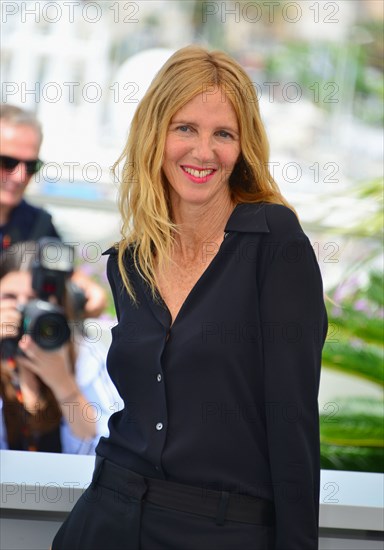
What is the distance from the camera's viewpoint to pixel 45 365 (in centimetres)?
343

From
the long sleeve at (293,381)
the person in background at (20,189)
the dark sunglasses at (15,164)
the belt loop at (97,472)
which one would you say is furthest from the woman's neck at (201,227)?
the dark sunglasses at (15,164)

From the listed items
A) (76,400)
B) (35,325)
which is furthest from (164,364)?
(76,400)

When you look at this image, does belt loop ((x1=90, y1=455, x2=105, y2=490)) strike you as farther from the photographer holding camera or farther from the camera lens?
the camera lens

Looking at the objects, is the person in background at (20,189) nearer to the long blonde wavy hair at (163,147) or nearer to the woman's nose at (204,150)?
the long blonde wavy hair at (163,147)

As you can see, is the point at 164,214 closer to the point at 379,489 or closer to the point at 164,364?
the point at 164,364

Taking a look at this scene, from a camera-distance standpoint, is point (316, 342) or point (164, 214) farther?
point (164, 214)

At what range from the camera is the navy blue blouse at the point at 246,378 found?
1.37 metres

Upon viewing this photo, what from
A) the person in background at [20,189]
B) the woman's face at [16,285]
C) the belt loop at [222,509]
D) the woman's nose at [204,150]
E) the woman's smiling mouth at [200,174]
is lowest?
the belt loop at [222,509]

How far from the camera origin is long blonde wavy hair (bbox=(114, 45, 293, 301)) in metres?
1.52

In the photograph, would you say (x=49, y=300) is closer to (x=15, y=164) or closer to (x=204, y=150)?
(x=15, y=164)

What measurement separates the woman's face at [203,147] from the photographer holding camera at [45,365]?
1.50m

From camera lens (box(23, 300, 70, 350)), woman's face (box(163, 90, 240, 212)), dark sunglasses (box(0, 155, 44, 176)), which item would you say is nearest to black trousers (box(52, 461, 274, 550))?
woman's face (box(163, 90, 240, 212))

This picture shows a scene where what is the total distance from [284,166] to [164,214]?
14.8ft

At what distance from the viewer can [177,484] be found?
4.66 feet
